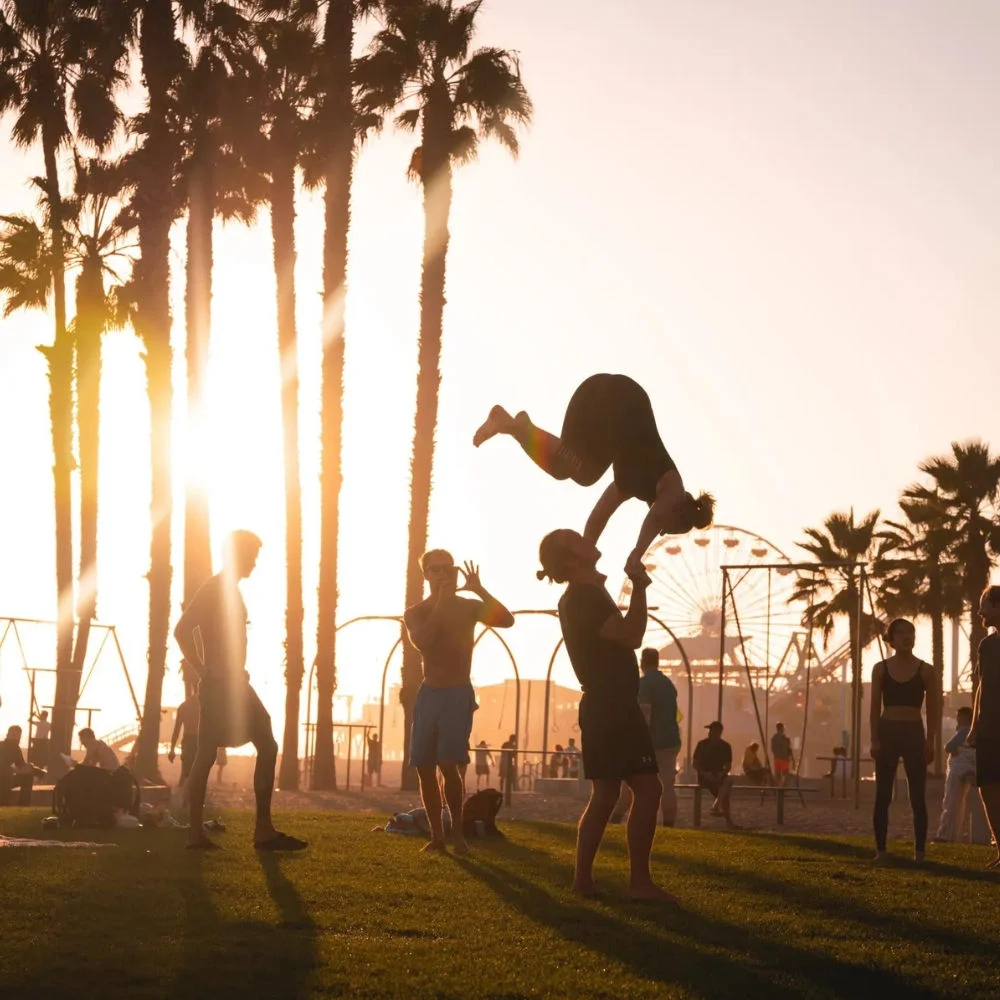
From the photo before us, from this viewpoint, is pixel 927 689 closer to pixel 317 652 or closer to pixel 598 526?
pixel 598 526

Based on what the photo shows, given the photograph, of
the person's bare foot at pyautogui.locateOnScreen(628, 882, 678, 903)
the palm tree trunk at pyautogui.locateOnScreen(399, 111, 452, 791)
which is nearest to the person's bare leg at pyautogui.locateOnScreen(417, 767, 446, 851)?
the person's bare foot at pyautogui.locateOnScreen(628, 882, 678, 903)

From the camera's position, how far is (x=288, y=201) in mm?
32594

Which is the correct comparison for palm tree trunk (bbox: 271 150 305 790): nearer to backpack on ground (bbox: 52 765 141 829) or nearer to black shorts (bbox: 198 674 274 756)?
backpack on ground (bbox: 52 765 141 829)

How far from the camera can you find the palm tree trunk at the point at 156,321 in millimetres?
30000

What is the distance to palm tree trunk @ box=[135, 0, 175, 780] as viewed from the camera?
30.0m

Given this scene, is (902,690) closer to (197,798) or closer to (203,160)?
(197,798)

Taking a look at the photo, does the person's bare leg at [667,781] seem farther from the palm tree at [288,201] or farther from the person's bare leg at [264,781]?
the palm tree at [288,201]

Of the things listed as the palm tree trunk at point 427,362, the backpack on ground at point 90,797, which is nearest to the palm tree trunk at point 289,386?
the palm tree trunk at point 427,362

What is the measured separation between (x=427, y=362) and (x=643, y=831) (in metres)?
22.2

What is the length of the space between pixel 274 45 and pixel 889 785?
24.7m

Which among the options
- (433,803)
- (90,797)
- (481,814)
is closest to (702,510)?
(433,803)

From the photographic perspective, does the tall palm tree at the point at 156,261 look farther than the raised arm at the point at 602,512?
Yes

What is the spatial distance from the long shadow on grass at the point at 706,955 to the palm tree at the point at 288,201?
24.8 m

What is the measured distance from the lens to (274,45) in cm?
3198
